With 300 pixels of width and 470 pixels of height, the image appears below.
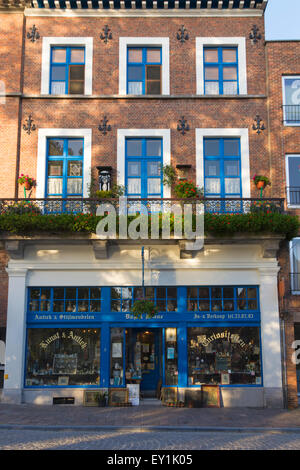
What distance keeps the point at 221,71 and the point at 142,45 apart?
3.06 metres

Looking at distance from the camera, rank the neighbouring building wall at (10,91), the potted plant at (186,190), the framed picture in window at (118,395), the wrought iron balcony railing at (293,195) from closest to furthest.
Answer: the framed picture in window at (118,395) → the potted plant at (186,190) → the wrought iron balcony railing at (293,195) → the neighbouring building wall at (10,91)

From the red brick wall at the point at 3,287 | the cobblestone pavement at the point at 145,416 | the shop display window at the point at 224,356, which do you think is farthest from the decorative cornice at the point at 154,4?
the cobblestone pavement at the point at 145,416

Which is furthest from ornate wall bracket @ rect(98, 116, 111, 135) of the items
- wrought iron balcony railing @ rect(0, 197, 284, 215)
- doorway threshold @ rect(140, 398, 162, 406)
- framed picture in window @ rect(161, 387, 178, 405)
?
doorway threshold @ rect(140, 398, 162, 406)

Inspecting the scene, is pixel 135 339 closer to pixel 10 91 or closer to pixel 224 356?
pixel 224 356

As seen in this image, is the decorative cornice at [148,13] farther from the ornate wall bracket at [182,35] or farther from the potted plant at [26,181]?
the potted plant at [26,181]

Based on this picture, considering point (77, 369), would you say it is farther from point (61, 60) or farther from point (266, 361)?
point (61, 60)

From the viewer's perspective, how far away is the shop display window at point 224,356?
593 inches

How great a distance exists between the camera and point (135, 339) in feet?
51.5

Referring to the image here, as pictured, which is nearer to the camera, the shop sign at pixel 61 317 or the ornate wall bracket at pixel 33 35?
the shop sign at pixel 61 317

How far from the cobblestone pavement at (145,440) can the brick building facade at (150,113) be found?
3.96m

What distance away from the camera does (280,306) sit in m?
15.4

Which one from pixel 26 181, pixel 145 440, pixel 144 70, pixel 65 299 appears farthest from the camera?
pixel 144 70

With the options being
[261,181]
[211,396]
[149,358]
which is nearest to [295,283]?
[261,181]

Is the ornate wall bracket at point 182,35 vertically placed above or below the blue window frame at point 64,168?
above
